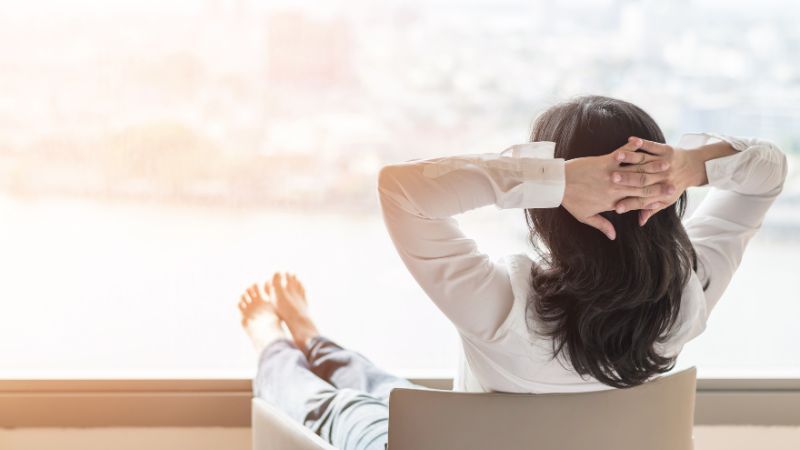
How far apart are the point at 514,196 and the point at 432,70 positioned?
0.87 metres

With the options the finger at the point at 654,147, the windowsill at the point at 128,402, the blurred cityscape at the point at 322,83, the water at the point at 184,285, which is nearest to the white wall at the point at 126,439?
the windowsill at the point at 128,402

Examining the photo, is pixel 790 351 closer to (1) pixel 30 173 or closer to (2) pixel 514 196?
(2) pixel 514 196

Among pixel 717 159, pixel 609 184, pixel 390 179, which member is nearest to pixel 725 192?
pixel 717 159

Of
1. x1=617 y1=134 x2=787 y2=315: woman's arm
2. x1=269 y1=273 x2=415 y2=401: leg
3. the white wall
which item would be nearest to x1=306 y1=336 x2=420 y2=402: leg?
x1=269 y1=273 x2=415 y2=401: leg

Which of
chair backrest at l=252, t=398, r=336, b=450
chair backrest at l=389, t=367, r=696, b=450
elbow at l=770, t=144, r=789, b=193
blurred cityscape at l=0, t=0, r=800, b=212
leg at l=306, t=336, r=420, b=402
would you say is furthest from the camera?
blurred cityscape at l=0, t=0, r=800, b=212

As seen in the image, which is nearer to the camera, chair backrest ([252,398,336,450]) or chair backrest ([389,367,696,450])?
chair backrest ([389,367,696,450])

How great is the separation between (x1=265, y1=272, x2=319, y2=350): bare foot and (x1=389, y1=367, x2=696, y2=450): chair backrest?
792mm

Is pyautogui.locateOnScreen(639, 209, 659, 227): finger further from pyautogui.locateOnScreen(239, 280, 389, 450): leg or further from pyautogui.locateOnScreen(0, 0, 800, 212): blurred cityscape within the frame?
pyautogui.locateOnScreen(0, 0, 800, 212): blurred cityscape

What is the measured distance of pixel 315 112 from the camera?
2.06 m

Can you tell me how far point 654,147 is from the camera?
1312 mm

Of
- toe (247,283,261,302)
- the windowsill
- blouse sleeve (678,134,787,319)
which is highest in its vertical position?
blouse sleeve (678,134,787,319)

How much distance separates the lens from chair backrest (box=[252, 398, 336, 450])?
146cm

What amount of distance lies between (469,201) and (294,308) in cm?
90

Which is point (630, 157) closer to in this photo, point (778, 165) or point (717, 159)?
point (717, 159)
